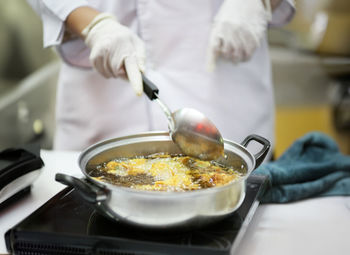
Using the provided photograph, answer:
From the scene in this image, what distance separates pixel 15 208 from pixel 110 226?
0.40m

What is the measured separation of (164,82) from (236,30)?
0.38 metres

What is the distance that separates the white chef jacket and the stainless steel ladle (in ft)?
1.99

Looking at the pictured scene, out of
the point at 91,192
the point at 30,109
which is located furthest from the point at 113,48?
the point at 30,109

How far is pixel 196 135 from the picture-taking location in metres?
1.09

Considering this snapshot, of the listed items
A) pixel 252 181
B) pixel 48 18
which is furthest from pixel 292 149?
pixel 48 18

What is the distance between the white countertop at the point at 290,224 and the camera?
100 centimetres

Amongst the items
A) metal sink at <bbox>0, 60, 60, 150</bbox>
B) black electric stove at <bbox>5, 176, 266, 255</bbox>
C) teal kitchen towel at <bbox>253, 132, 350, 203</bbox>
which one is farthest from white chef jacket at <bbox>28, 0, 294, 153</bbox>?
metal sink at <bbox>0, 60, 60, 150</bbox>

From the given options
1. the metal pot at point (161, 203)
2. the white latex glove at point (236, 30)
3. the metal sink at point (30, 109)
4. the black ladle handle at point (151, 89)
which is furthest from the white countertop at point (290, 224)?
the metal sink at point (30, 109)

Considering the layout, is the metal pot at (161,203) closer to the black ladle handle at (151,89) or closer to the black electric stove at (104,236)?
the black electric stove at (104,236)

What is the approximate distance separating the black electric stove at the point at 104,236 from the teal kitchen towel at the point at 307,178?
27 centimetres

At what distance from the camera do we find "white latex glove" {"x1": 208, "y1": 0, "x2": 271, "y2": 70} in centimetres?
160

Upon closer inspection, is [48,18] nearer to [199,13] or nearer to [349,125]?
[199,13]

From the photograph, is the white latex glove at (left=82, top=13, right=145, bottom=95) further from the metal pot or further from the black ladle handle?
the metal pot

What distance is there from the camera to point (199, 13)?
1726mm
